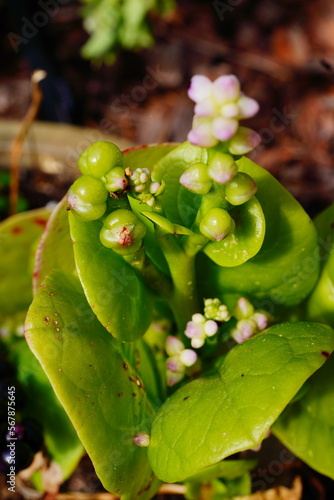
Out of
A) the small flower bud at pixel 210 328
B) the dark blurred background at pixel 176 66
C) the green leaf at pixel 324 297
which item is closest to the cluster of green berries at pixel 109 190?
the small flower bud at pixel 210 328

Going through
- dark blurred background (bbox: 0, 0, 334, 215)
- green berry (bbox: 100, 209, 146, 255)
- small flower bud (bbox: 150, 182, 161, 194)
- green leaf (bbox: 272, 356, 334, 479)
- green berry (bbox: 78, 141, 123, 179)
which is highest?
green berry (bbox: 78, 141, 123, 179)

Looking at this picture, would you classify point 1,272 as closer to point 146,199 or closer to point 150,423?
point 150,423

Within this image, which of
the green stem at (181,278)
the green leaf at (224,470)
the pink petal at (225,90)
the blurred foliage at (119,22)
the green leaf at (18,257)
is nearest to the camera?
the pink petal at (225,90)

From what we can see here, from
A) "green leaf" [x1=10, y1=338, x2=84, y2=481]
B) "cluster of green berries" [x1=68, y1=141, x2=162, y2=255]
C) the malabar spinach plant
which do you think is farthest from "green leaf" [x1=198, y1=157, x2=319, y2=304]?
"green leaf" [x1=10, y1=338, x2=84, y2=481]

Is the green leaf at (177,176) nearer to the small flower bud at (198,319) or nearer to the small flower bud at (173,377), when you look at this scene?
the small flower bud at (198,319)

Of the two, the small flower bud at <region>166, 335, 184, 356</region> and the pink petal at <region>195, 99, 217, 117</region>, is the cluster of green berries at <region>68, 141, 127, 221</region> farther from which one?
the small flower bud at <region>166, 335, 184, 356</region>

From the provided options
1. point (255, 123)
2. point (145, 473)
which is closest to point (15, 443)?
point (145, 473)
